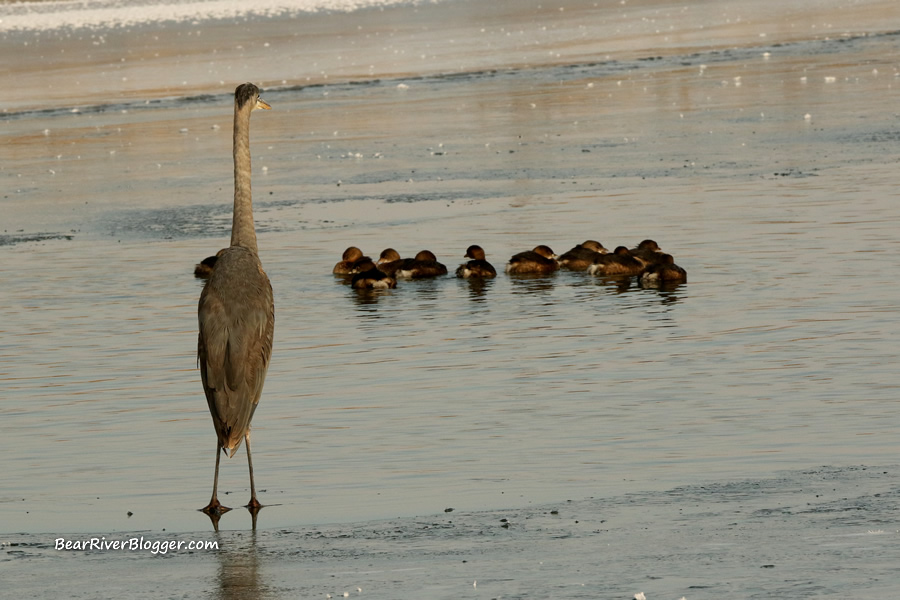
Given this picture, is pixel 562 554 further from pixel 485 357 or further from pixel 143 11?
pixel 143 11

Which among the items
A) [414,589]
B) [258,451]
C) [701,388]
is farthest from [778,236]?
[414,589]

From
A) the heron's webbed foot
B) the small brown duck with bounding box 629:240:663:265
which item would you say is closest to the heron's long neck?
the heron's webbed foot

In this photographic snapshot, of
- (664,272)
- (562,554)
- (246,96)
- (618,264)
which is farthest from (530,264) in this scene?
(562,554)

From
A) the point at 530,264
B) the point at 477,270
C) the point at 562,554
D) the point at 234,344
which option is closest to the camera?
the point at 562,554

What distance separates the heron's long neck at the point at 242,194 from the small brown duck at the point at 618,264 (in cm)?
619

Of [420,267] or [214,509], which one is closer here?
[214,509]

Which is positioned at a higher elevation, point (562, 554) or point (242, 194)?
point (242, 194)

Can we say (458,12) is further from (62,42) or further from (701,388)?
(701,388)

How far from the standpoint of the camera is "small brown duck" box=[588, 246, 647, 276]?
55.2 feet

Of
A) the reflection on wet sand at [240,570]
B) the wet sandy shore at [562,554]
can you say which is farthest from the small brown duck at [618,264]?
the reflection on wet sand at [240,570]

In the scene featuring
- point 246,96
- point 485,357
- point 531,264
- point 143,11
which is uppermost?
point 143,11

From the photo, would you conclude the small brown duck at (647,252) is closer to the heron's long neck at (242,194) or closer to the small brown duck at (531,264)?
the small brown duck at (531,264)

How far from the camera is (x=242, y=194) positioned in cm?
1101

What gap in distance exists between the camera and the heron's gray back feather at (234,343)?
9680mm
